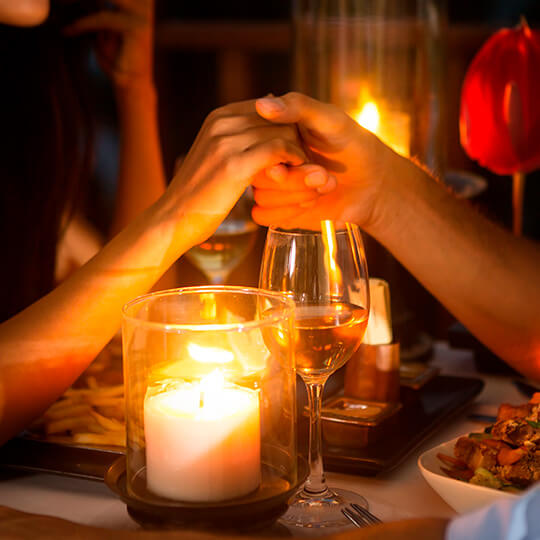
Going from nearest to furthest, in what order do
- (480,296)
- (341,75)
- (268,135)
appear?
(268,135) < (480,296) < (341,75)

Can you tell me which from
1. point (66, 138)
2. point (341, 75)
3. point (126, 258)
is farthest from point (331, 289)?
point (341, 75)

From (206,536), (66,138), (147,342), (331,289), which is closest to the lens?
(206,536)

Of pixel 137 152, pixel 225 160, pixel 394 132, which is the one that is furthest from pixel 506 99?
pixel 137 152

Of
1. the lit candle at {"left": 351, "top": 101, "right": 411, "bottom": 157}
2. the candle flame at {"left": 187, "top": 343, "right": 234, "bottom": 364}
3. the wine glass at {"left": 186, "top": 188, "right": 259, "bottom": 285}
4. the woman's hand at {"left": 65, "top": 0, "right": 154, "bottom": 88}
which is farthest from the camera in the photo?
the woman's hand at {"left": 65, "top": 0, "right": 154, "bottom": 88}

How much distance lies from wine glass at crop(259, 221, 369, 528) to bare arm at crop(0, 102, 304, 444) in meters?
0.17

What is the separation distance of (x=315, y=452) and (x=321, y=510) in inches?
2.2

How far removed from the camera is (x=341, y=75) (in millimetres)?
2086

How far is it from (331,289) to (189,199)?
0.86 ft

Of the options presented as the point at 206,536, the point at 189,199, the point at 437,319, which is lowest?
the point at 437,319

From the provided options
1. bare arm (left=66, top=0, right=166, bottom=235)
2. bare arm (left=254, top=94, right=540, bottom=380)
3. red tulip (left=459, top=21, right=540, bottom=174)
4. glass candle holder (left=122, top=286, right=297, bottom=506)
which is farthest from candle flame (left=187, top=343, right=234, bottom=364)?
bare arm (left=66, top=0, right=166, bottom=235)

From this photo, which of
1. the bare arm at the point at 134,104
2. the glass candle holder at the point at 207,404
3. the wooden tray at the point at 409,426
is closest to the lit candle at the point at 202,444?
the glass candle holder at the point at 207,404

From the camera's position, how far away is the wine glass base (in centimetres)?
77

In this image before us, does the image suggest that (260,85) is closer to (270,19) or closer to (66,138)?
(270,19)

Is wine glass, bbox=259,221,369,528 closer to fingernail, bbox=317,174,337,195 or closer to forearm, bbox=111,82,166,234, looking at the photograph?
fingernail, bbox=317,174,337,195
